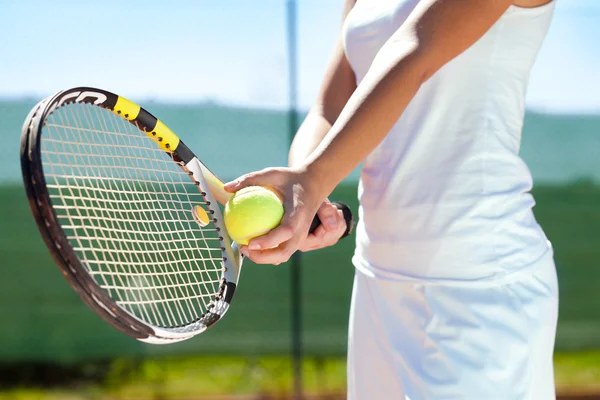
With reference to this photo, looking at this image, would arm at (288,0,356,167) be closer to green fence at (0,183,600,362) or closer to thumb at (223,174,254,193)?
thumb at (223,174,254,193)

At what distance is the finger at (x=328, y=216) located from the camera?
1.46 m

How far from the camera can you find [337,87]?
5.75ft

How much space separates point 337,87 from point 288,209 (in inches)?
25.3

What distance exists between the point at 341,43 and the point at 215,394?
8.38ft

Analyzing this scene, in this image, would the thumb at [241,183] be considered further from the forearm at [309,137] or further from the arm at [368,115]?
the forearm at [309,137]

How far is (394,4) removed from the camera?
4.84 feet

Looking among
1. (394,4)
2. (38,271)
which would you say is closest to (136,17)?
(38,271)

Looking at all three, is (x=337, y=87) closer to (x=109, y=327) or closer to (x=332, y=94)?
(x=332, y=94)

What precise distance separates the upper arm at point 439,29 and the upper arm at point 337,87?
50cm

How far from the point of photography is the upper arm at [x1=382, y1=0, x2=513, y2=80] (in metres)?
1.21

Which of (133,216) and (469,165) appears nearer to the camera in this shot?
(469,165)

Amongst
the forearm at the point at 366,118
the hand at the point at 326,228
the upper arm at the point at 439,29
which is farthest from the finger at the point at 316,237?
the upper arm at the point at 439,29

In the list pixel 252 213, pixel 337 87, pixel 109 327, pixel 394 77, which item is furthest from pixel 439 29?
pixel 109 327

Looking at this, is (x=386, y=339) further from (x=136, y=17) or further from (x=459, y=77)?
(x=136, y=17)
